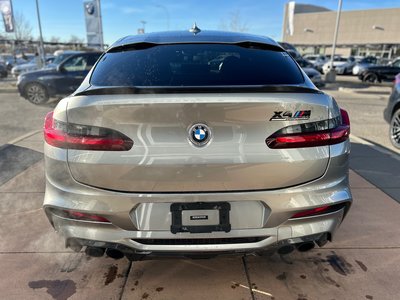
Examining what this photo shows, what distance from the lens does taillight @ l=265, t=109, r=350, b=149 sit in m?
1.94

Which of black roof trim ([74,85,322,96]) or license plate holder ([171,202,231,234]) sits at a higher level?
black roof trim ([74,85,322,96])

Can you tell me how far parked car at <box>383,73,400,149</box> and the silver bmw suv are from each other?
504 cm

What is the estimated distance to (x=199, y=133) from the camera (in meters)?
1.89

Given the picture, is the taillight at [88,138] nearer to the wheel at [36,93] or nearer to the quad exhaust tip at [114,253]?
the quad exhaust tip at [114,253]

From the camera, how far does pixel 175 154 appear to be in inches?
74.9

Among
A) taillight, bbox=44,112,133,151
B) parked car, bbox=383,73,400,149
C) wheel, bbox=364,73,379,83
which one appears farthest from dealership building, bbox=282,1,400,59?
taillight, bbox=44,112,133,151

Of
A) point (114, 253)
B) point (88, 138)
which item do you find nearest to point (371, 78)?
point (114, 253)

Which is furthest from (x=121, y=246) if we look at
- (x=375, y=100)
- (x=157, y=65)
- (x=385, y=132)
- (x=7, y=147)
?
(x=375, y=100)

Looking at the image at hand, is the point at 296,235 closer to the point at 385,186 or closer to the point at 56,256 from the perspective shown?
the point at 56,256

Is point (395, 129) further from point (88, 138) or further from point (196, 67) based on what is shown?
point (88, 138)

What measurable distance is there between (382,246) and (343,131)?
1.48 meters

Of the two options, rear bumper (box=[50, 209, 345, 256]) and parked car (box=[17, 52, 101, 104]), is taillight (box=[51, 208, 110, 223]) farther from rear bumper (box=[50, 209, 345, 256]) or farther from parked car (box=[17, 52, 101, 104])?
parked car (box=[17, 52, 101, 104])

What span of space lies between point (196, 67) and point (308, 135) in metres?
1.11

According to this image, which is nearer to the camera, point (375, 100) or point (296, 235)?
point (296, 235)
